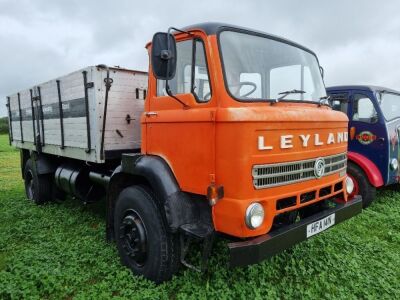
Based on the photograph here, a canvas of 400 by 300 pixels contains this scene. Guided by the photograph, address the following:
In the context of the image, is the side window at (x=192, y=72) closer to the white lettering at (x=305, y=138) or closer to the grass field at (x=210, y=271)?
the white lettering at (x=305, y=138)

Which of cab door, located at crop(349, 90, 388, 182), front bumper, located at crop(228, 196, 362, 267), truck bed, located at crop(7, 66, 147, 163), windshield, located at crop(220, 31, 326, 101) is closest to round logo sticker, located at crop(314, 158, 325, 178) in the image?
front bumper, located at crop(228, 196, 362, 267)

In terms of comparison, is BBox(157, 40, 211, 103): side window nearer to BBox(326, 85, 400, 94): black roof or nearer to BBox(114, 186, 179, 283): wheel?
Result: BBox(114, 186, 179, 283): wheel

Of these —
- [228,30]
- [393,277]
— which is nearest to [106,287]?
[228,30]

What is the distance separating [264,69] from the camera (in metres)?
3.15

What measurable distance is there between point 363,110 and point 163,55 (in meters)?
4.96

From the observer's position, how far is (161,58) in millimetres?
2729

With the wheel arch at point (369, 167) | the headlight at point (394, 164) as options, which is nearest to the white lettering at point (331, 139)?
the wheel arch at point (369, 167)

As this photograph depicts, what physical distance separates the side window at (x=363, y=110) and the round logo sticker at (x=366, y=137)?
22cm

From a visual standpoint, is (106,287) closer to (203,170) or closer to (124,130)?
(203,170)

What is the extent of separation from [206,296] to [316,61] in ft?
8.94

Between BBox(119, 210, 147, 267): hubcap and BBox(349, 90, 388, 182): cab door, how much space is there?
4.58 meters

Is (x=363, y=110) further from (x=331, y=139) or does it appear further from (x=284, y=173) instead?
(x=284, y=173)

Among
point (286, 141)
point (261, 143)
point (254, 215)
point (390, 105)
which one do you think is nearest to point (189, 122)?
point (261, 143)

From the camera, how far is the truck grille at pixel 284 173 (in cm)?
269
